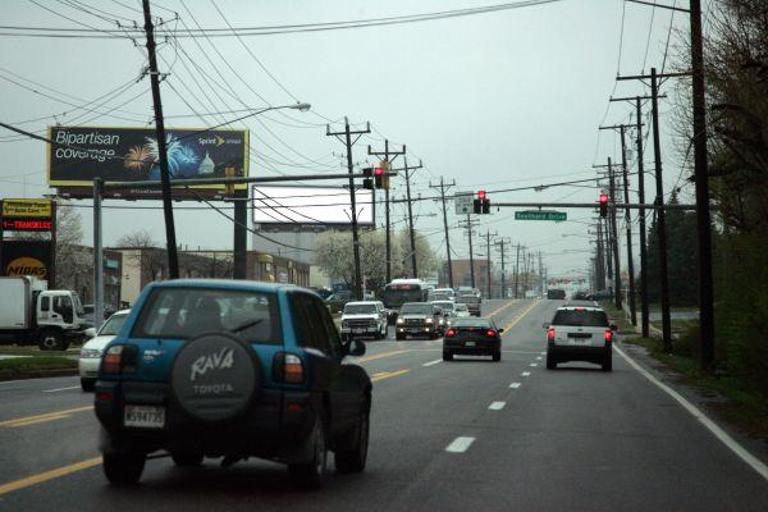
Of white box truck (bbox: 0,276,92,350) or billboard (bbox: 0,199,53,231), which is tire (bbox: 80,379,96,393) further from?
billboard (bbox: 0,199,53,231)

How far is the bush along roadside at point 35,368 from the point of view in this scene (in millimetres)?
29578

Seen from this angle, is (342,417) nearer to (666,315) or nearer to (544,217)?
(666,315)

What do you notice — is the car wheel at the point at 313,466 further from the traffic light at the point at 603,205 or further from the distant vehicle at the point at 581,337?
the traffic light at the point at 603,205

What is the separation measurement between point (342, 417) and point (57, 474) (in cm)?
254

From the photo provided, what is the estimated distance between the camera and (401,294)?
81.0m

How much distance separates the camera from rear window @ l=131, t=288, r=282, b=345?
9.36 m

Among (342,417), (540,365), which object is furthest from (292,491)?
(540,365)

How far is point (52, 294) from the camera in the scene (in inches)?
1921

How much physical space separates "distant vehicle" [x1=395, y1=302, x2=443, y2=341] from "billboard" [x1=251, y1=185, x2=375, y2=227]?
5313 cm

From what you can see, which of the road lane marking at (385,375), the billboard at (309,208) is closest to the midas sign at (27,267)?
the road lane marking at (385,375)

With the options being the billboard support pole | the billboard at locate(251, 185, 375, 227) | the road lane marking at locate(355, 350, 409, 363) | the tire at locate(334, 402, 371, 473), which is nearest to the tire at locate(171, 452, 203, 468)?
the tire at locate(334, 402, 371, 473)

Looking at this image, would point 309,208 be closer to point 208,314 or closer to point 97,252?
point 97,252

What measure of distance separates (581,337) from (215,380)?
84.0 ft

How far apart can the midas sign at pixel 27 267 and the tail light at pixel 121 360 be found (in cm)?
5101
